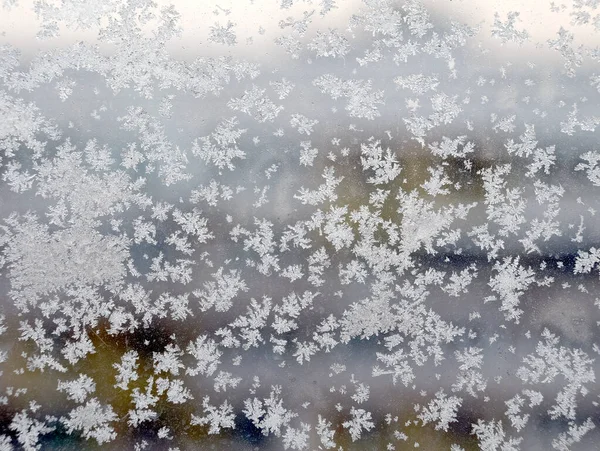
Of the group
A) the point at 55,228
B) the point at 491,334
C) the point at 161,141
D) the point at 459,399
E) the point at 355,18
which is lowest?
the point at 459,399

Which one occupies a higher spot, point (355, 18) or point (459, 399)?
point (355, 18)

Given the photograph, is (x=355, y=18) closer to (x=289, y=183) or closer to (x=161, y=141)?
(x=289, y=183)

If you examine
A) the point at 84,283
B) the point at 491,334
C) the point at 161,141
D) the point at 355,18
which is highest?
the point at 355,18

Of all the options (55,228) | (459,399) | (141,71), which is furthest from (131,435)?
(141,71)

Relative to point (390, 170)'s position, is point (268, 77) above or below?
above

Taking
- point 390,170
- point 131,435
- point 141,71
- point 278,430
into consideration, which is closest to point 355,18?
point 390,170

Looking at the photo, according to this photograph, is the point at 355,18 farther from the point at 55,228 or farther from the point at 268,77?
the point at 55,228
